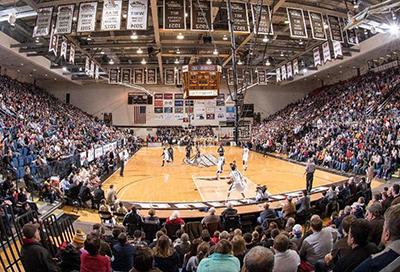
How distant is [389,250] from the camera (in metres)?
2.01

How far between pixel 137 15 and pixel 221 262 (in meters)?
11.4

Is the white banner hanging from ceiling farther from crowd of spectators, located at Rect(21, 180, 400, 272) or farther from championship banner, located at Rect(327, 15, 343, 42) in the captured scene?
championship banner, located at Rect(327, 15, 343, 42)

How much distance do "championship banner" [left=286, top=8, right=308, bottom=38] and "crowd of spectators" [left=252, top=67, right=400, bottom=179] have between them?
6883mm

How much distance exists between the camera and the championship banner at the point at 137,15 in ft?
42.5

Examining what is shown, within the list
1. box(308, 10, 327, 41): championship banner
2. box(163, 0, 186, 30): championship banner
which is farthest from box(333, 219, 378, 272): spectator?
box(308, 10, 327, 41): championship banner

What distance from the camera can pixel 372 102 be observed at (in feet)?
87.9

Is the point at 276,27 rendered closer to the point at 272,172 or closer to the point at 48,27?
the point at 272,172

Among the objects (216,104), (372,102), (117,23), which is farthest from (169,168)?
(216,104)

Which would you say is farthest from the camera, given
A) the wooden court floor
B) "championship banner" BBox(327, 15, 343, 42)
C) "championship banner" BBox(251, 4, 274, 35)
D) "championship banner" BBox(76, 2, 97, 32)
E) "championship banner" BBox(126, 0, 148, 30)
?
"championship banner" BBox(327, 15, 343, 42)

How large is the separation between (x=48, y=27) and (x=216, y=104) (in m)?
35.8

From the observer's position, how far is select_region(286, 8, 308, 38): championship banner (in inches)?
564

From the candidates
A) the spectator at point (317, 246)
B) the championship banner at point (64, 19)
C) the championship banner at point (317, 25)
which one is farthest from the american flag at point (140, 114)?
the spectator at point (317, 246)

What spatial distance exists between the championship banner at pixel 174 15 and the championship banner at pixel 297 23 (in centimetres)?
441

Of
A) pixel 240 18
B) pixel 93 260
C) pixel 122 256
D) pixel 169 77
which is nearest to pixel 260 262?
pixel 93 260
